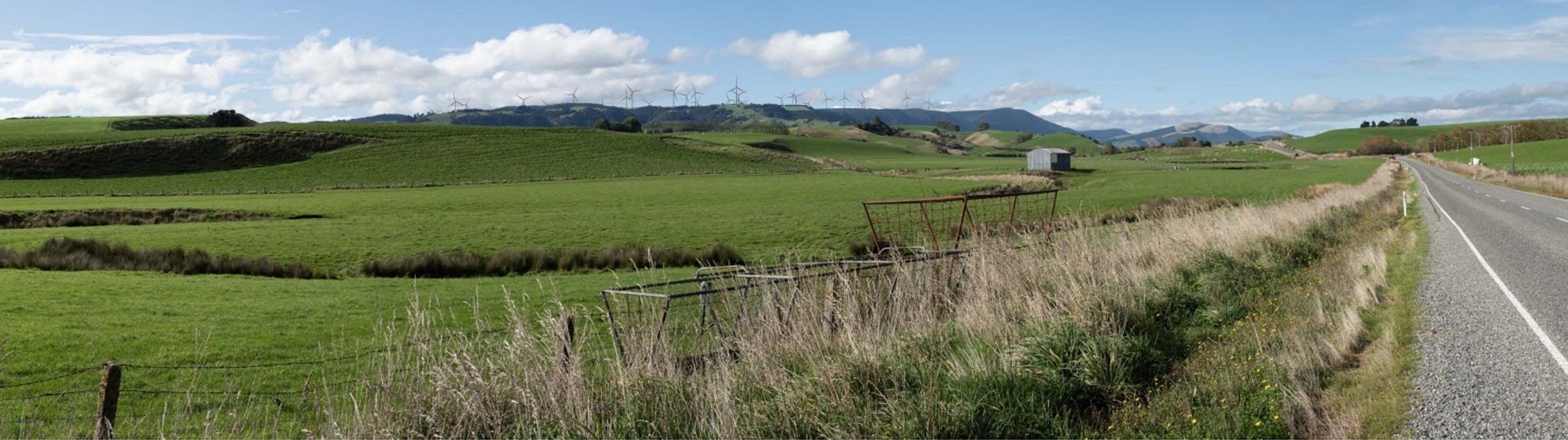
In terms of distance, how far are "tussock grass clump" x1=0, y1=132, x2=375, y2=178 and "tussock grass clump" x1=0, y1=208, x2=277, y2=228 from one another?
42745mm

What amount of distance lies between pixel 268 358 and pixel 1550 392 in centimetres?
1716

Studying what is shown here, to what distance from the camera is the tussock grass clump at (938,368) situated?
8.04 metres

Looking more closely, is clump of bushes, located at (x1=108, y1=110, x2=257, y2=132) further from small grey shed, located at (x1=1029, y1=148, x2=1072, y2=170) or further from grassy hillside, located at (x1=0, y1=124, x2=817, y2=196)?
small grey shed, located at (x1=1029, y1=148, x2=1072, y2=170)

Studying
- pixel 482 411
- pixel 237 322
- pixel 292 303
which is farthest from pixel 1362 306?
pixel 292 303

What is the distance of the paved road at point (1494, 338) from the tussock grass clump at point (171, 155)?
101363 mm

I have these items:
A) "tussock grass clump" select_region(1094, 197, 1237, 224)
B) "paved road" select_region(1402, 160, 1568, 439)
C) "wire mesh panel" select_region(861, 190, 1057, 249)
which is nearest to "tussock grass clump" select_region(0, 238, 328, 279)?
"wire mesh panel" select_region(861, 190, 1057, 249)

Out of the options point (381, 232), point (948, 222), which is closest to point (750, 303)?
point (948, 222)

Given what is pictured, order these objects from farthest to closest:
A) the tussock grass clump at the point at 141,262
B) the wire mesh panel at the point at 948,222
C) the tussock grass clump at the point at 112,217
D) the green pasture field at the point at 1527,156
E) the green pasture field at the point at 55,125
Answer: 1. the green pasture field at the point at 55,125
2. the green pasture field at the point at 1527,156
3. the tussock grass clump at the point at 112,217
4. the tussock grass clump at the point at 141,262
5. the wire mesh panel at the point at 948,222

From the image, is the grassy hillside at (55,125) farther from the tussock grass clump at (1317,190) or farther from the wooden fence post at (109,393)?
the wooden fence post at (109,393)

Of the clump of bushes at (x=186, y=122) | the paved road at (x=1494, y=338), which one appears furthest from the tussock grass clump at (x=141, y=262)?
the clump of bushes at (x=186, y=122)

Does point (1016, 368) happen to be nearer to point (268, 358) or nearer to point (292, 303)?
point (268, 358)

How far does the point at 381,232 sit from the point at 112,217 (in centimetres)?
2088

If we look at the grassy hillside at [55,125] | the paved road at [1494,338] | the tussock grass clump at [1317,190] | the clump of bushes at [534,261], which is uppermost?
the grassy hillside at [55,125]

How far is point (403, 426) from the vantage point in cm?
794
